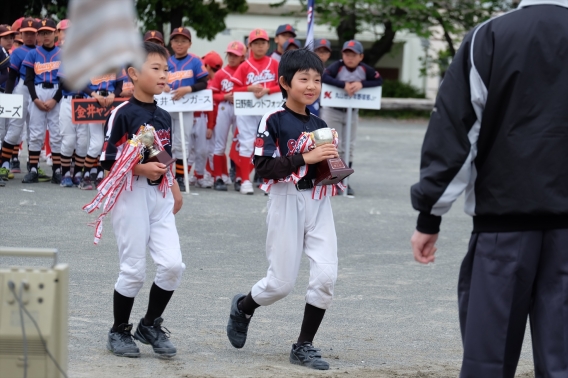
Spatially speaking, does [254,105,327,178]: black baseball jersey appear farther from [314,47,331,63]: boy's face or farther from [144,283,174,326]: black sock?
[314,47,331,63]: boy's face

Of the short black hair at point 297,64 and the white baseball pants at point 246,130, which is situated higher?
the short black hair at point 297,64

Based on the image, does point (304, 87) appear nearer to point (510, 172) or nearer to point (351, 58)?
point (510, 172)

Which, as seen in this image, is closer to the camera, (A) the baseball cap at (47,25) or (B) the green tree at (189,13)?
(A) the baseball cap at (47,25)

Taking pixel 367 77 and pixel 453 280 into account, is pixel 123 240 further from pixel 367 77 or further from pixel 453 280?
pixel 367 77

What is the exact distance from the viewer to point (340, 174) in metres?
5.49

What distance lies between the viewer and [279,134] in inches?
224

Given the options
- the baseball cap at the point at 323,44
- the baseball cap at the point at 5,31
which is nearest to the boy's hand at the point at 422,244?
the baseball cap at the point at 323,44

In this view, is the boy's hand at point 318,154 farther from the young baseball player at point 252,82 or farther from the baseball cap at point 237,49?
the baseball cap at point 237,49

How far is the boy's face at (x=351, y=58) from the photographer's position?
13.3 meters

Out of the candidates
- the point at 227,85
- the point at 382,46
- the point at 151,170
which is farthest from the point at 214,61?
the point at 382,46

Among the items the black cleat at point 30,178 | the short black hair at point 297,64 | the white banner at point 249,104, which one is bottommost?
the black cleat at point 30,178

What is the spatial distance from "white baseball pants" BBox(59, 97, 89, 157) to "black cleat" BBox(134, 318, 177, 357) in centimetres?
751

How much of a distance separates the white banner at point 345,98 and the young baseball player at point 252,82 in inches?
28.4

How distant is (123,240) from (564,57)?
2.86 metres
